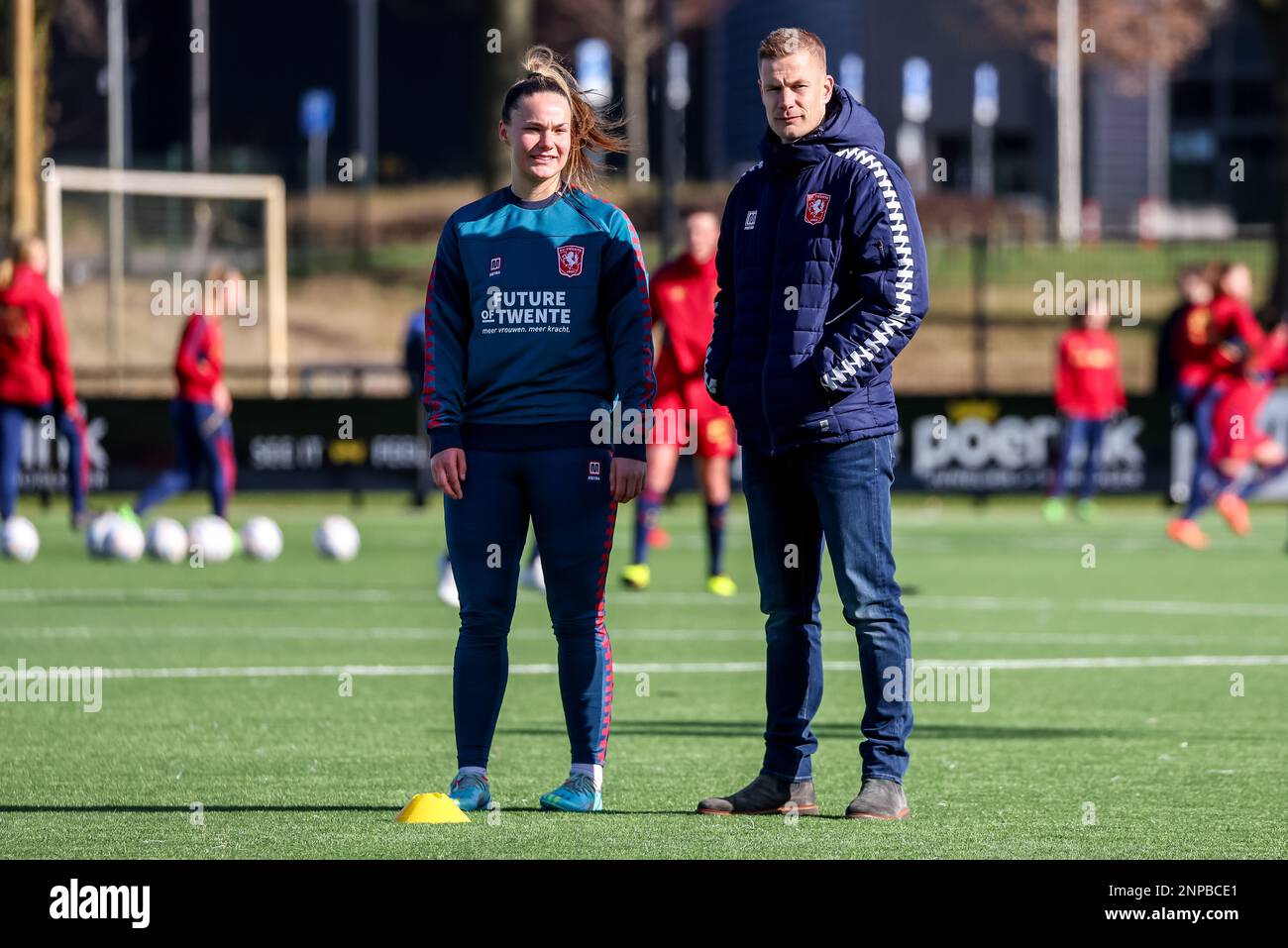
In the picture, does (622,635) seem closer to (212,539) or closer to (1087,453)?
(212,539)

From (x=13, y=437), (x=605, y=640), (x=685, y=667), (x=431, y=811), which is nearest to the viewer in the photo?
(x=431, y=811)

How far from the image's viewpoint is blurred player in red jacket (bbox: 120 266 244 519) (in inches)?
724

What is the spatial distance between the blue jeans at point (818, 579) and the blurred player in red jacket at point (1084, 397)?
16.4 m

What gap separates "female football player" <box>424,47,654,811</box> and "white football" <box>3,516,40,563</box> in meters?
11.2

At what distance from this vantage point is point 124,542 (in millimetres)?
17531

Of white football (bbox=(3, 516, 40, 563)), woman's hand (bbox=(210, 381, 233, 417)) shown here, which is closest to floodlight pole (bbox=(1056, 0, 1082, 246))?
woman's hand (bbox=(210, 381, 233, 417))

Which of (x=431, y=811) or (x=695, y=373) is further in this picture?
(x=695, y=373)

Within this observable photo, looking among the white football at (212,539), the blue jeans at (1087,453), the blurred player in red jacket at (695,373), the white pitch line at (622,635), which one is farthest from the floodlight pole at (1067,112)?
the white pitch line at (622,635)

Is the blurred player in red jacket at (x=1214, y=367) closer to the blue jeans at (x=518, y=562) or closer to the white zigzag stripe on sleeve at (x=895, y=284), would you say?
the white zigzag stripe on sleeve at (x=895, y=284)

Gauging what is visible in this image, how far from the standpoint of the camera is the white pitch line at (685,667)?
1105 cm

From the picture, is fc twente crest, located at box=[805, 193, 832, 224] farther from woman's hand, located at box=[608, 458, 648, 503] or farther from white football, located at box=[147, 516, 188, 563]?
white football, located at box=[147, 516, 188, 563]

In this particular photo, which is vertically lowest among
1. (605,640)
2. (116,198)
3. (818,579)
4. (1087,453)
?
(605,640)

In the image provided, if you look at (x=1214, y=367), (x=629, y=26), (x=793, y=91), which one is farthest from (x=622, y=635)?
(x=629, y=26)

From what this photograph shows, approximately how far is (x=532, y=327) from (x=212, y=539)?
1123 centimetres
